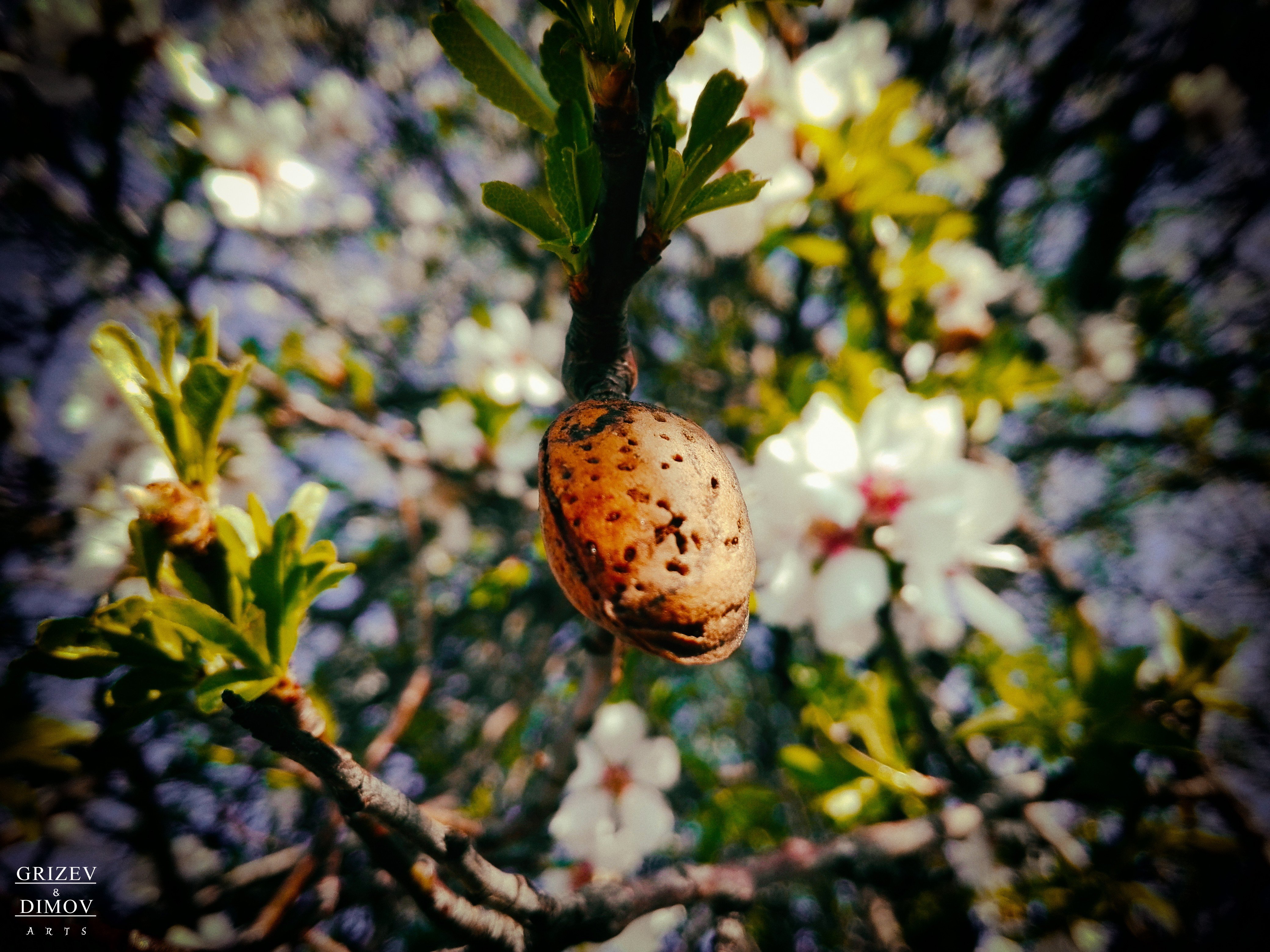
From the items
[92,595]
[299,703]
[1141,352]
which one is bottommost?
[299,703]

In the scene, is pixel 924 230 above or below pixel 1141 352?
below

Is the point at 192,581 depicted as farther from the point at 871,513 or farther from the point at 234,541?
the point at 871,513

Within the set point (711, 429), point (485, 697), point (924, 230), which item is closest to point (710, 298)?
point (711, 429)

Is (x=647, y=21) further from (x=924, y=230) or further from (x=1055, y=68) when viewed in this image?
(x=1055, y=68)

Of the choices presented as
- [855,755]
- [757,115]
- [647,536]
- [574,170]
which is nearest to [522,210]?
[574,170]

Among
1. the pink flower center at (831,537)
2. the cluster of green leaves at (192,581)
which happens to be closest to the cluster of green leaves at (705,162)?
the cluster of green leaves at (192,581)

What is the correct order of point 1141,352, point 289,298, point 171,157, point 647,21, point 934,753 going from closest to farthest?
1. point 647,21
2. point 934,753
3. point 171,157
4. point 1141,352
5. point 289,298

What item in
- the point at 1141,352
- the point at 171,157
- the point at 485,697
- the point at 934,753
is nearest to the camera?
the point at 934,753
